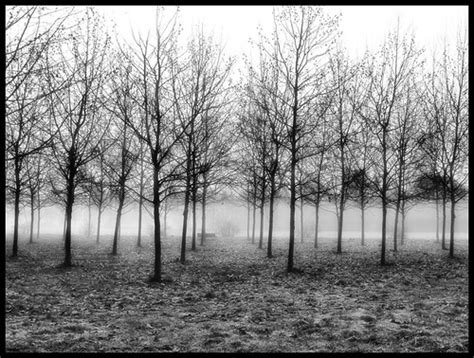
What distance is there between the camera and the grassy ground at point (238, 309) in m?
5.58

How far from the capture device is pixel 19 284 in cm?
1020

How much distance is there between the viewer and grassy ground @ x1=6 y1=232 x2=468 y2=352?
558 centimetres

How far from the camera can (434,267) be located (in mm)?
13594

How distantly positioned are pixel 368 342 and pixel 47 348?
457 cm

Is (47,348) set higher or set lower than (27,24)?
lower

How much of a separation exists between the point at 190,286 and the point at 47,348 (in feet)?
17.8

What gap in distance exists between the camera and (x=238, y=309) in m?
7.68
